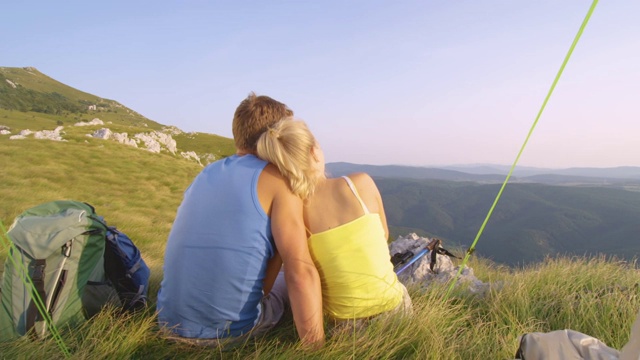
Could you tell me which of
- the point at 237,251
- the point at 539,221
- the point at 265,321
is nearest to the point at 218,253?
the point at 237,251

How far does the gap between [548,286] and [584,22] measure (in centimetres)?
240

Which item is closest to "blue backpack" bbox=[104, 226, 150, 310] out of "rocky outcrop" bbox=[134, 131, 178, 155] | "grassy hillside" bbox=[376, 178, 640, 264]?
"rocky outcrop" bbox=[134, 131, 178, 155]

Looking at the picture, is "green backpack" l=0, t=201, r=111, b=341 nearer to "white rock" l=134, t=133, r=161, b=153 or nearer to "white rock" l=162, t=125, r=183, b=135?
"white rock" l=134, t=133, r=161, b=153

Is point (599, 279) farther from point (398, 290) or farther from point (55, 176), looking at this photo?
point (55, 176)

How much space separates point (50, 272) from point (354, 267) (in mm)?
1858

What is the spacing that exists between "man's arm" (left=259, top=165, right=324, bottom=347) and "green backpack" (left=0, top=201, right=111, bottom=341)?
138cm

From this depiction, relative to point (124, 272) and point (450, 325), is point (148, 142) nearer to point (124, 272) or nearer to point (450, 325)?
point (124, 272)

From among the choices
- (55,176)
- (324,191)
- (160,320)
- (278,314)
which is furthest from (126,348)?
(55,176)

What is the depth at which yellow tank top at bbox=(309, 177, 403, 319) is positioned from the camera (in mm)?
2186

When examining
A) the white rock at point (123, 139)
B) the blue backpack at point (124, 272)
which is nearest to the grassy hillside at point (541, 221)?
the white rock at point (123, 139)

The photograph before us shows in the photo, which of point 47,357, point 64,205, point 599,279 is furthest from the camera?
point 599,279

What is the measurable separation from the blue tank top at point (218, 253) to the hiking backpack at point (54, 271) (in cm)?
64

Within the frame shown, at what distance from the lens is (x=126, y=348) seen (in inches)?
82.7

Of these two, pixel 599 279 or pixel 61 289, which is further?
pixel 599 279
